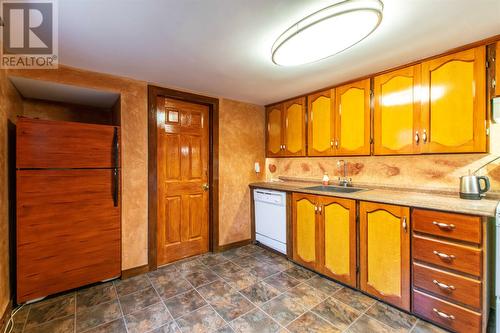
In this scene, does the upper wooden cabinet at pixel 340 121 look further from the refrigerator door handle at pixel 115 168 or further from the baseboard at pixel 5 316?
the baseboard at pixel 5 316

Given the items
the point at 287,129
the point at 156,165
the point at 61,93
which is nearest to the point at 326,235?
the point at 287,129

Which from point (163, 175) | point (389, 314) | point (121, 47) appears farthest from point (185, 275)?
point (121, 47)

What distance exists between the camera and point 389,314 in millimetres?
1806

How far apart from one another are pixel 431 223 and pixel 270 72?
1908mm

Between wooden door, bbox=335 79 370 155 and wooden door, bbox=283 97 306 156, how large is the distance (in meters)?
0.51

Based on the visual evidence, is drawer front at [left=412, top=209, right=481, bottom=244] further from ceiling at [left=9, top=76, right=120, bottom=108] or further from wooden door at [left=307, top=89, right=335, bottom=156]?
ceiling at [left=9, top=76, right=120, bottom=108]

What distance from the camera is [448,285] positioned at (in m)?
1.59

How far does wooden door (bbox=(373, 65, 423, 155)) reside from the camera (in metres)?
2.03

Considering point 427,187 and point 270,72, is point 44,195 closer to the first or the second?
point 270,72

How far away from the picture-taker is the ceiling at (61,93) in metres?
2.10

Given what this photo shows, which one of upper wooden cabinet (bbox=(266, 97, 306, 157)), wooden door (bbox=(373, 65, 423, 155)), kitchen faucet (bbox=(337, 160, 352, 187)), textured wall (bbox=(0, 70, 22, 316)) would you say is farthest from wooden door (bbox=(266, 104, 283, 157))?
textured wall (bbox=(0, 70, 22, 316))

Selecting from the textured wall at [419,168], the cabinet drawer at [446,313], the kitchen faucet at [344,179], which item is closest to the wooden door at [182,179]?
the textured wall at [419,168]

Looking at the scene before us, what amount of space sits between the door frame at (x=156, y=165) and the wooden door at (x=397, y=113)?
1955 mm

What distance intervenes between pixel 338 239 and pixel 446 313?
897 millimetres
